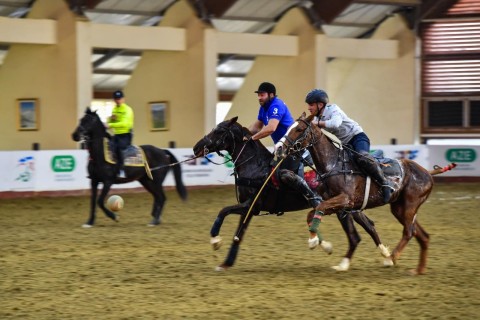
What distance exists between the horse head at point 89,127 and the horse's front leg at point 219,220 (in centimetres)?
583

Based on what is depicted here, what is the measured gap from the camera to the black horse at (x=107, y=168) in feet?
51.5

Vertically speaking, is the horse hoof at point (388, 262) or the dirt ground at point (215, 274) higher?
the horse hoof at point (388, 262)

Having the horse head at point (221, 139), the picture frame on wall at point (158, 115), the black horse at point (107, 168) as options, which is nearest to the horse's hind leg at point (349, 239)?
the horse head at point (221, 139)

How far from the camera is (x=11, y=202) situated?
2022 cm

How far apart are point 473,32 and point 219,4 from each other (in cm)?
918

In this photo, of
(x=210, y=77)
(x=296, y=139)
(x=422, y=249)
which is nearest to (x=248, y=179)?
(x=296, y=139)

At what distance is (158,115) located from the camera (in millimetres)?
27312

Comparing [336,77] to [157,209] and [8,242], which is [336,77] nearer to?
[157,209]

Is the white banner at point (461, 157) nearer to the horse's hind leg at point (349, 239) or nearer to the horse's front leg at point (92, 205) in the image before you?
the horse's front leg at point (92, 205)

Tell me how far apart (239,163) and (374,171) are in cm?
157

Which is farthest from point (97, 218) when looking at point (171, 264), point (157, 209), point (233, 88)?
point (233, 88)

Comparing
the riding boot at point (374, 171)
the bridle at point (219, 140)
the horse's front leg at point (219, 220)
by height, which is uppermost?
the bridle at point (219, 140)

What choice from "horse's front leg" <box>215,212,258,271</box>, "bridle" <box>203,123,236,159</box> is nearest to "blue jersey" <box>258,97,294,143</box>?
"bridle" <box>203,123,236,159</box>

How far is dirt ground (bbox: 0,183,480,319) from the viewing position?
844 centimetres
